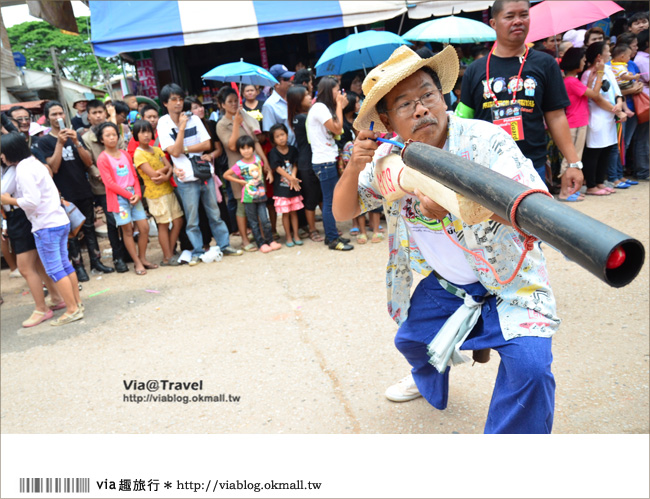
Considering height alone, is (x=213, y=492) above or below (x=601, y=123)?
below

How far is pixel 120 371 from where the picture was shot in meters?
3.58

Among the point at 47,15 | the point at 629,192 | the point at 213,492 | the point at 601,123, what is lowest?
the point at 629,192

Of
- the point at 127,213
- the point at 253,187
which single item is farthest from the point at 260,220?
the point at 127,213

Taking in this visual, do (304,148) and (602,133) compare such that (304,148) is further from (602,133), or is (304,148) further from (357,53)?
(602,133)

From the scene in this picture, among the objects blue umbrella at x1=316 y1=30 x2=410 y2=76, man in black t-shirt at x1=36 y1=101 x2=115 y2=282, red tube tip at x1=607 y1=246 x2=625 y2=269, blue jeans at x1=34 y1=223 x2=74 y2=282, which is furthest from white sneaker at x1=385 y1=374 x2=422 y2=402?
blue umbrella at x1=316 y1=30 x2=410 y2=76

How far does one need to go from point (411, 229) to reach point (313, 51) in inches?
364

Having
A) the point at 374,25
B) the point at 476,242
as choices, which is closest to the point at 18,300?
the point at 476,242

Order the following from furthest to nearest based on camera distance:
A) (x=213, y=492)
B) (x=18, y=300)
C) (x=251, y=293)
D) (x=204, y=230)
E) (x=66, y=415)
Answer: (x=204, y=230) < (x=18, y=300) < (x=251, y=293) < (x=66, y=415) < (x=213, y=492)

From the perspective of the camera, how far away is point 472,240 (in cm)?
184

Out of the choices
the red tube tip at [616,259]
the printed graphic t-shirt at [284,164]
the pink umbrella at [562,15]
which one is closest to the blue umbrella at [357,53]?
the printed graphic t-shirt at [284,164]

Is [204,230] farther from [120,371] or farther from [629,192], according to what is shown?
[629,192]

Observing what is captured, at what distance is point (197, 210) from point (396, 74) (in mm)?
4478

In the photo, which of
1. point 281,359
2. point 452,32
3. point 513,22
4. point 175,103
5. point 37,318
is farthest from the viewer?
point 452,32

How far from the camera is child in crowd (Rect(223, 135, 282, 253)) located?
5.89 m
